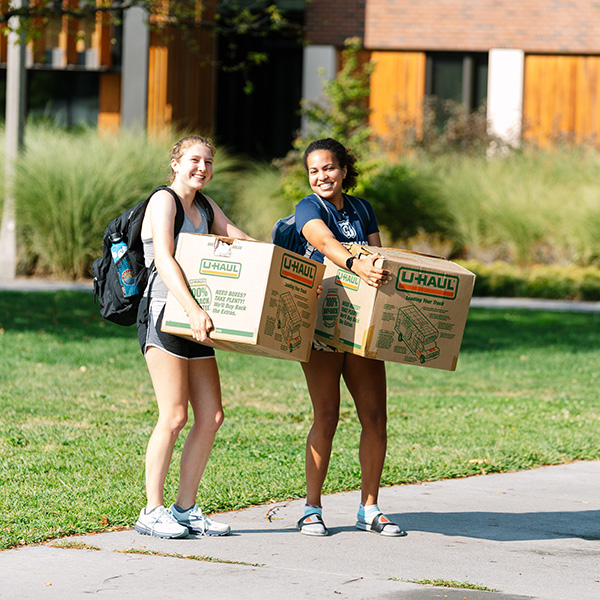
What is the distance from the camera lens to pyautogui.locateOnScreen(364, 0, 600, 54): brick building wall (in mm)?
27188

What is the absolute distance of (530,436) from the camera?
24.5 ft

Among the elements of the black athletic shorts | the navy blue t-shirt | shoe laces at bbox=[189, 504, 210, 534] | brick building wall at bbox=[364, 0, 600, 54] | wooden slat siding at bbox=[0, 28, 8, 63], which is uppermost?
brick building wall at bbox=[364, 0, 600, 54]

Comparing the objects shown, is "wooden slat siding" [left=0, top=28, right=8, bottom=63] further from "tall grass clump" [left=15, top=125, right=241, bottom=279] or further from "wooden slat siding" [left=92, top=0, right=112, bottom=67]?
"tall grass clump" [left=15, top=125, right=241, bottom=279]

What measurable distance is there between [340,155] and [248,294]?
36.1 inches

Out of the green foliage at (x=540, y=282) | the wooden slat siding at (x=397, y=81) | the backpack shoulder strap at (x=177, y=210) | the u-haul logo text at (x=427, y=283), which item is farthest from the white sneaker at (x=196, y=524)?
the wooden slat siding at (x=397, y=81)

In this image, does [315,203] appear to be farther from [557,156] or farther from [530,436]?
[557,156]

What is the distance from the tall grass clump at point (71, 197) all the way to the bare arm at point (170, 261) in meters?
13.7

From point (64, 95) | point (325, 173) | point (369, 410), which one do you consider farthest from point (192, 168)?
point (64, 95)

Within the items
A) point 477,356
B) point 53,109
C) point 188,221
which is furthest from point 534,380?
point 53,109

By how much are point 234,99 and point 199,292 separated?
24.5 metres

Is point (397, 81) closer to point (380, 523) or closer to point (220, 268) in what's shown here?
point (380, 523)

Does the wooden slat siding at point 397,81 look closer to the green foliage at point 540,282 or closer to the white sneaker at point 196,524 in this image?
the green foliage at point 540,282

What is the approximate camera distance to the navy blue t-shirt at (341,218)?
480 cm

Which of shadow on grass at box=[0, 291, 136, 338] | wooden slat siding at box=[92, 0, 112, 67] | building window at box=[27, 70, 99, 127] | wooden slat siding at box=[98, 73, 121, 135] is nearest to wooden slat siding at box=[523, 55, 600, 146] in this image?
→ wooden slat siding at box=[98, 73, 121, 135]
